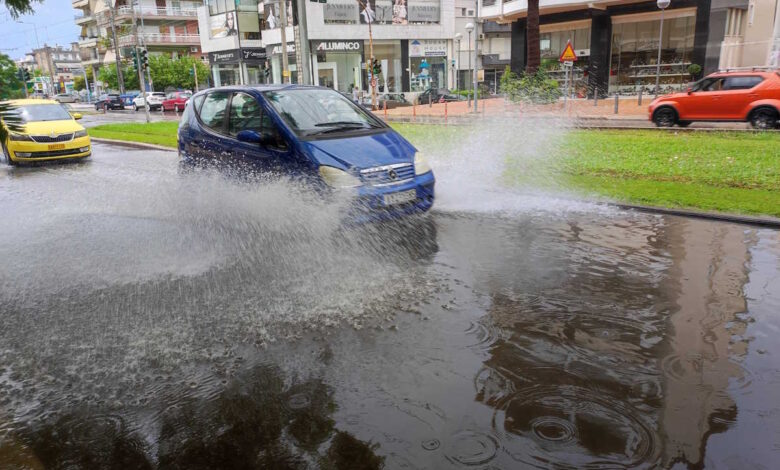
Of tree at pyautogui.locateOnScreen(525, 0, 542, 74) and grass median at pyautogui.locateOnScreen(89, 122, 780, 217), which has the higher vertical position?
tree at pyautogui.locateOnScreen(525, 0, 542, 74)

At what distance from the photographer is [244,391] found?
11.9 ft

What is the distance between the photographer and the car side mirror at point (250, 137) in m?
7.15

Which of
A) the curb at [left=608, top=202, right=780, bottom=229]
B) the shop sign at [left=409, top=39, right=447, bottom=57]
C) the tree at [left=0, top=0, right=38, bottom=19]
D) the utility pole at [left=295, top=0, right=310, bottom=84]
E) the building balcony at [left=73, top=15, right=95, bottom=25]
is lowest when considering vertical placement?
the curb at [left=608, top=202, right=780, bottom=229]

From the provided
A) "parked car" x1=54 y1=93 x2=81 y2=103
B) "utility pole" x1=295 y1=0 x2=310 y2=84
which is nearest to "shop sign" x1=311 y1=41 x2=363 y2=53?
"utility pole" x1=295 y1=0 x2=310 y2=84

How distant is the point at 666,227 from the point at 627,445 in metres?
4.95

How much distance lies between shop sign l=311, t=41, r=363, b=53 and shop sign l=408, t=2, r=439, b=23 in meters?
5.64

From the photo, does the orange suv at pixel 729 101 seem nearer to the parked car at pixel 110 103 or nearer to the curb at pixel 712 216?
the curb at pixel 712 216

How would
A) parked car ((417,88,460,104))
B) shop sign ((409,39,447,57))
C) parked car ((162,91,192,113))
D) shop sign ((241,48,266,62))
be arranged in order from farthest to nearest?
1. shop sign ((241,48,266,62))
2. shop sign ((409,39,447,57))
3. parked car ((162,91,192,113))
4. parked car ((417,88,460,104))

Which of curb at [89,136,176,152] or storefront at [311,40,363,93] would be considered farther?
storefront at [311,40,363,93]

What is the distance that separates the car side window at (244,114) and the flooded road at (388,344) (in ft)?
2.80

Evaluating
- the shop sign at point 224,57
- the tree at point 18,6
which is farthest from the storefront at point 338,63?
the tree at point 18,6

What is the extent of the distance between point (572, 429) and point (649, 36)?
35780 millimetres

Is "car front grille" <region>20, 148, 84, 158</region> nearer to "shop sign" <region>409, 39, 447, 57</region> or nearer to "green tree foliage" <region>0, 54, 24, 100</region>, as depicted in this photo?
"green tree foliage" <region>0, 54, 24, 100</region>

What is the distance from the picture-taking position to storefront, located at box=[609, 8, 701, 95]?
105 feet
